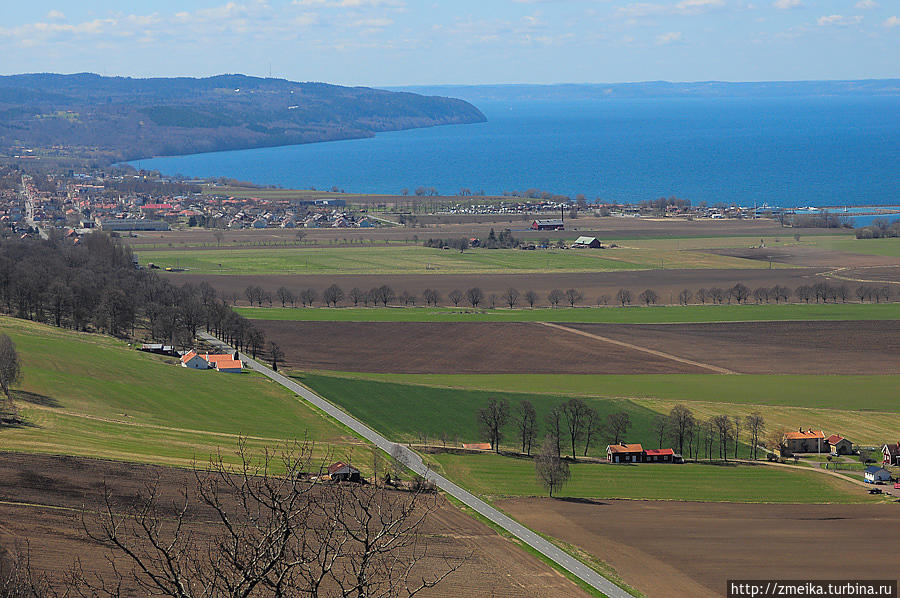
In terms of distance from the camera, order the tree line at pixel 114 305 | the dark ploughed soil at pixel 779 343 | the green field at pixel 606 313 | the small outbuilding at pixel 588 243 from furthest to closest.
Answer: the small outbuilding at pixel 588 243
the green field at pixel 606 313
the tree line at pixel 114 305
the dark ploughed soil at pixel 779 343

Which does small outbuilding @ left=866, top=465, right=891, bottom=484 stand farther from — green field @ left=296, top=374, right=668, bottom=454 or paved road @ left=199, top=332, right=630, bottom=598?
paved road @ left=199, top=332, right=630, bottom=598

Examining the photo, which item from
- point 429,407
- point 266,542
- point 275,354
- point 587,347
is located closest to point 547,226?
point 587,347

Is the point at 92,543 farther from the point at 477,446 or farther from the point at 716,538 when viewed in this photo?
the point at 477,446

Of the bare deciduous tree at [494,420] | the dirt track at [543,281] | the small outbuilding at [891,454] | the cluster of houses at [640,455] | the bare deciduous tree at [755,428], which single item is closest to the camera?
the small outbuilding at [891,454]

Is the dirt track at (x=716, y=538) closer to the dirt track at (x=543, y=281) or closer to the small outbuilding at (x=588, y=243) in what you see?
the dirt track at (x=543, y=281)

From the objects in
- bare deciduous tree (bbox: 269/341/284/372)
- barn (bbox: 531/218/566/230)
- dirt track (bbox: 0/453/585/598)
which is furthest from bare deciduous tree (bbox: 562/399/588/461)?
barn (bbox: 531/218/566/230)

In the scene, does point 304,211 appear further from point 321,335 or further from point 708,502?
point 708,502

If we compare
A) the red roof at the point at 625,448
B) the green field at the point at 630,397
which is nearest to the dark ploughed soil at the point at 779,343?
the green field at the point at 630,397
